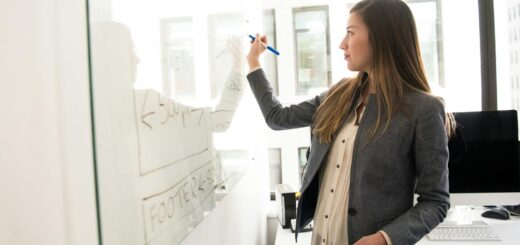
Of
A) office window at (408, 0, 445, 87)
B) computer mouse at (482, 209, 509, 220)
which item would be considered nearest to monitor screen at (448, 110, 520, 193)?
computer mouse at (482, 209, 509, 220)

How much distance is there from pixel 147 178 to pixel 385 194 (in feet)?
2.41

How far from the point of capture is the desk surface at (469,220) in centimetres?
162

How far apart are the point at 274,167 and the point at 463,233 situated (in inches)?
52.0

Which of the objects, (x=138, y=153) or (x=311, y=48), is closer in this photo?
(x=138, y=153)

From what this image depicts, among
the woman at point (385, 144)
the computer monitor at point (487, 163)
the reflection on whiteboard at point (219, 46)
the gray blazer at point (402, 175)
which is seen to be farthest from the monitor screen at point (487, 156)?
the reflection on whiteboard at point (219, 46)

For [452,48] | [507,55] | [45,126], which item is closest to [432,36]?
[452,48]

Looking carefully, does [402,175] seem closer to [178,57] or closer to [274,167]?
[178,57]

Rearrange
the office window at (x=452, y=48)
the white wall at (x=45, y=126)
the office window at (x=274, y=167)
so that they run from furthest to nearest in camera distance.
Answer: the office window at (x=274, y=167) → the office window at (x=452, y=48) → the white wall at (x=45, y=126)

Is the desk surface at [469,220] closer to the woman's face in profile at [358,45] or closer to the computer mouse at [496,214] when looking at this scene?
the computer mouse at [496,214]

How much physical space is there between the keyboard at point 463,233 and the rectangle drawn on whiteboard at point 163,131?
1304 millimetres

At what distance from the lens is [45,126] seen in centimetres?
39

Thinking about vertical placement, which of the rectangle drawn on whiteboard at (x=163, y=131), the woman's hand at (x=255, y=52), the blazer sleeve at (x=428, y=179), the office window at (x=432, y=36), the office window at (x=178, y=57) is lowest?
the blazer sleeve at (x=428, y=179)

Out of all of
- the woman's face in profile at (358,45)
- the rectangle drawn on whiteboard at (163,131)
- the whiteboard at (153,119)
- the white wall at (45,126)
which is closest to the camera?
the white wall at (45,126)

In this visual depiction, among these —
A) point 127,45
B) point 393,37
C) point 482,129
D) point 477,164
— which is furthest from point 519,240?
point 127,45
